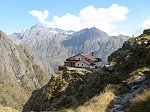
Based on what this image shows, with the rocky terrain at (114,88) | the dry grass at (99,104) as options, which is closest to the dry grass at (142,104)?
the rocky terrain at (114,88)

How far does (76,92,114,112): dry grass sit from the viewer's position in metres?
22.5

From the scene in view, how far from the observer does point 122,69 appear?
38.6 metres

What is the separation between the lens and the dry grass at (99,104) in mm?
22547

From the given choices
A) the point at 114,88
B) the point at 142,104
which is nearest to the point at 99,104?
the point at 142,104

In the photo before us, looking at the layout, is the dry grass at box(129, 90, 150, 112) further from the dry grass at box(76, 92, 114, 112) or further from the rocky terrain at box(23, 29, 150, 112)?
the dry grass at box(76, 92, 114, 112)

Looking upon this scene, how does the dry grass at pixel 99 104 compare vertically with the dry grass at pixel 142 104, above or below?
below

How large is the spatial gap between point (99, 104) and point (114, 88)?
5736 millimetres

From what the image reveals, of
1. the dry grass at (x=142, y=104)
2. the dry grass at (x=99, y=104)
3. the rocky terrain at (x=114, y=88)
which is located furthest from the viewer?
the rocky terrain at (x=114, y=88)

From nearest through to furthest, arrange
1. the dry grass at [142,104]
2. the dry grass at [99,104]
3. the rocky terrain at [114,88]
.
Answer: the dry grass at [142,104]
the dry grass at [99,104]
the rocky terrain at [114,88]

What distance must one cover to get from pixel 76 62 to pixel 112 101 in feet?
300

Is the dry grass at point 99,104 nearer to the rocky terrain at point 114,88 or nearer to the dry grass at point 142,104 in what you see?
the rocky terrain at point 114,88

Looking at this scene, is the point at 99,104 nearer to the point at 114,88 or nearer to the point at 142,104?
the point at 142,104

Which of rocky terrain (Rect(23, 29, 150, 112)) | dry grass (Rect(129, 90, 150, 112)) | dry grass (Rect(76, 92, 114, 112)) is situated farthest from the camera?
rocky terrain (Rect(23, 29, 150, 112))

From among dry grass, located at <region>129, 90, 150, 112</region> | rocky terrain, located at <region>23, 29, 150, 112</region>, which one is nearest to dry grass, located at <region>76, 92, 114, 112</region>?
rocky terrain, located at <region>23, 29, 150, 112</region>
